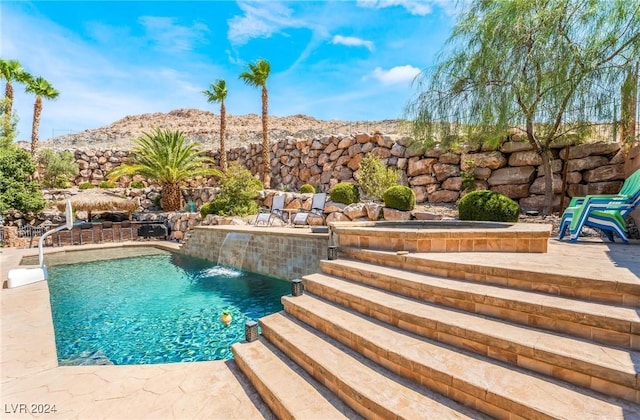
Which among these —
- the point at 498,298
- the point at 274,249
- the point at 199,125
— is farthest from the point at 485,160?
the point at 199,125

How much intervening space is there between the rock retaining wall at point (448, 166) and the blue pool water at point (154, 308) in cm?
778

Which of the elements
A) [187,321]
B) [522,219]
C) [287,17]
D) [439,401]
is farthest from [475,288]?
[287,17]

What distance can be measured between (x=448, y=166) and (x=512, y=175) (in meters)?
2.19

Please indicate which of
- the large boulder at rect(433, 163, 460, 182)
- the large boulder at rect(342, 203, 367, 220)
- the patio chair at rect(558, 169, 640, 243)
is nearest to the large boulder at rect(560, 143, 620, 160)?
the large boulder at rect(433, 163, 460, 182)

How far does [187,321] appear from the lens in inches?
205

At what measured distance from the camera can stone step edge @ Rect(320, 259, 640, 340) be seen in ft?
7.04

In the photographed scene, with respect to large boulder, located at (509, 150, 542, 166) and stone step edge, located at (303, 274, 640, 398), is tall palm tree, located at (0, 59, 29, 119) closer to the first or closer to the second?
stone step edge, located at (303, 274, 640, 398)

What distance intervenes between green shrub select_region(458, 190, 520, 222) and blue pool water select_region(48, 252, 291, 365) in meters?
4.77

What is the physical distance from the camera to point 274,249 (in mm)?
8023

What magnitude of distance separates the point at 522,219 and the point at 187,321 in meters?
8.81

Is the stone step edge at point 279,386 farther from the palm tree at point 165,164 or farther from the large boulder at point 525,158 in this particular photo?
the palm tree at point 165,164

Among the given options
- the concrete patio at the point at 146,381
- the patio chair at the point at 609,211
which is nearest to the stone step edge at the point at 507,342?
the concrete patio at the point at 146,381

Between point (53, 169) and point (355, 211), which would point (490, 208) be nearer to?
point (355, 211)

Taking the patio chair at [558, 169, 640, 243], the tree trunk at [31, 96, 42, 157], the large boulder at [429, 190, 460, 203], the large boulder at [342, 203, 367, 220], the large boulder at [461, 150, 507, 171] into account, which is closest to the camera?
the patio chair at [558, 169, 640, 243]
